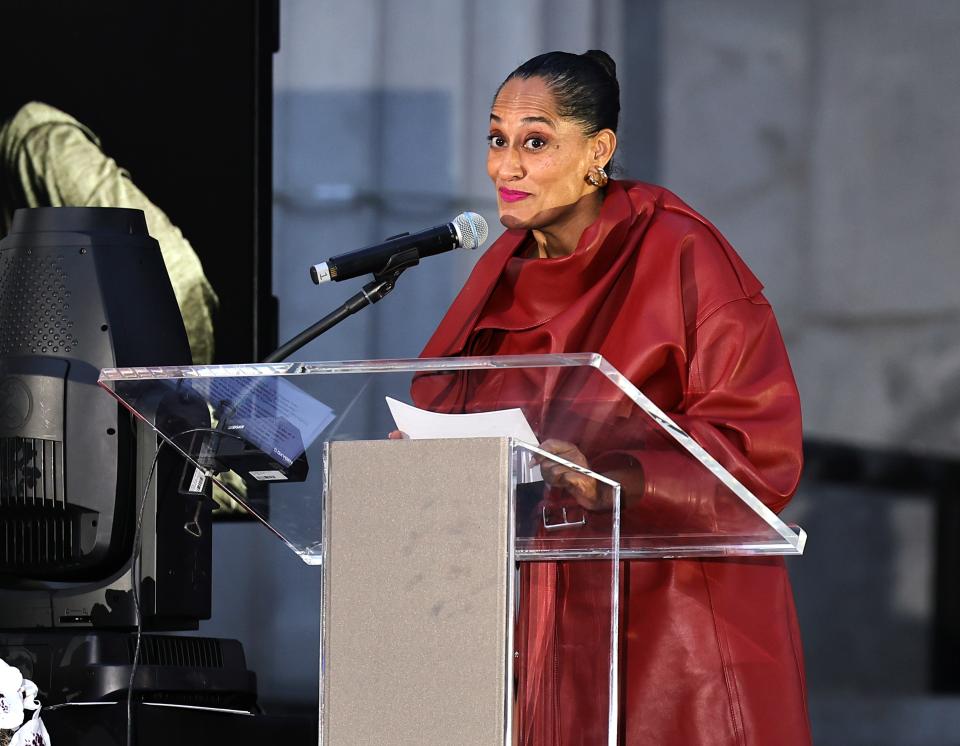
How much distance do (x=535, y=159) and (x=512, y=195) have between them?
51 millimetres

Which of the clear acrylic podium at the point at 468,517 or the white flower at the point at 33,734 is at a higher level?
the clear acrylic podium at the point at 468,517

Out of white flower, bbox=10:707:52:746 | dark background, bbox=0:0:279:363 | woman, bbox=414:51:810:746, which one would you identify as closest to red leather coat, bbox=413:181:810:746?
Result: woman, bbox=414:51:810:746

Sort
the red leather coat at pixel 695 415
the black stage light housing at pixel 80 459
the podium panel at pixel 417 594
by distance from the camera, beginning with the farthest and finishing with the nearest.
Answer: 1. the black stage light housing at pixel 80 459
2. the red leather coat at pixel 695 415
3. the podium panel at pixel 417 594

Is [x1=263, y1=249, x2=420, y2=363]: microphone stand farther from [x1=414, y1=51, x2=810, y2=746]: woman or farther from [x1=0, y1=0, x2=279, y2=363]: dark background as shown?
[x1=0, y1=0, x2=279, y2=363]: dark background

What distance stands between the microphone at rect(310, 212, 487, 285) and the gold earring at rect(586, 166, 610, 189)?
0.20 meters

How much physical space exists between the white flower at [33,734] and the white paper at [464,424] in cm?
64

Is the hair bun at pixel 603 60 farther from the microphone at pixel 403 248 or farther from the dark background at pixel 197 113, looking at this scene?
the dark background at pixel 197 113

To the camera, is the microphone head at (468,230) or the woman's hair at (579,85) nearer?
the microphone head at (468,230)

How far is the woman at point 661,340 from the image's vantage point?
1649 mm

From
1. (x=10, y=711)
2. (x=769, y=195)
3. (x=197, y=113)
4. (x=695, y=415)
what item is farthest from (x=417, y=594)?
(x=769, y=195)

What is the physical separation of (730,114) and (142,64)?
136 cm

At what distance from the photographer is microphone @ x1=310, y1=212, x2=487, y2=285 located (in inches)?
65.1

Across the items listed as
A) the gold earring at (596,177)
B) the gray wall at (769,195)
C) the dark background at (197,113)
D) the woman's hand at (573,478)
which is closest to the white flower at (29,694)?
the woman's hand at (573,478)

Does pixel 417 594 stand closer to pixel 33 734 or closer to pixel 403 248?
pixel 403 248
